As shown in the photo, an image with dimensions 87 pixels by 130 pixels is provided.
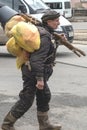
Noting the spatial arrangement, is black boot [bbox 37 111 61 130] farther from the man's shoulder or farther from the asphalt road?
the man's shoulder

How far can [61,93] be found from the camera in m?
9.52

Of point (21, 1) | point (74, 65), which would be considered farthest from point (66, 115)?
point (21, 1)

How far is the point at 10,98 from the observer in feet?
29.6

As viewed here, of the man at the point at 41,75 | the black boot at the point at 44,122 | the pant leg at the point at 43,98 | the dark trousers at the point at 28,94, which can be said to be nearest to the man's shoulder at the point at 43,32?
the man at the point at 41,75

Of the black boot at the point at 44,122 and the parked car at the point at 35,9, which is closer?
the black boot at the point at 44,122

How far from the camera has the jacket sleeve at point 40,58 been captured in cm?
616

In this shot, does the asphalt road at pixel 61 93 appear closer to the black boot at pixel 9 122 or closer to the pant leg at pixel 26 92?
the black boot at pixel 9 122

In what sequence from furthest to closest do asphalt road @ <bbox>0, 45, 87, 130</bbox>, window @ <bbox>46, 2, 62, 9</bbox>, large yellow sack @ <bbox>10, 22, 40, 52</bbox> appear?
window @ <bbox>46, 2, 62, 9</bbox> → asphalt road @ <bbox>0, 45, 87, 130</bbox> → large yellow sack @ <bbox>10, 22, 40, 52</bbox>

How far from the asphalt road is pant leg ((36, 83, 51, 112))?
47 centimetres

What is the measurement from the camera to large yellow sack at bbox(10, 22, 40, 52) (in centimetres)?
613

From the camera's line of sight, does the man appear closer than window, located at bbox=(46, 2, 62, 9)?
Yes

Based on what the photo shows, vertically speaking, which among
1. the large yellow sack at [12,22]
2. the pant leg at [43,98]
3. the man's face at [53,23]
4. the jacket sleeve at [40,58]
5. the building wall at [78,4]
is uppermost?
the man's face at [53,23]

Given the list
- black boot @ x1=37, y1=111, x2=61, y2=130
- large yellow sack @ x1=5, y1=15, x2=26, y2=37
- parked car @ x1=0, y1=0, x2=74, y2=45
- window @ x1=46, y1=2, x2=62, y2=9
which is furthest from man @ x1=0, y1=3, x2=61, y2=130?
window @ x1=46, y1=2, x2=62, y2=9

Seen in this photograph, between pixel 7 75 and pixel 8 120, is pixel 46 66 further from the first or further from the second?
pixel 7 75
